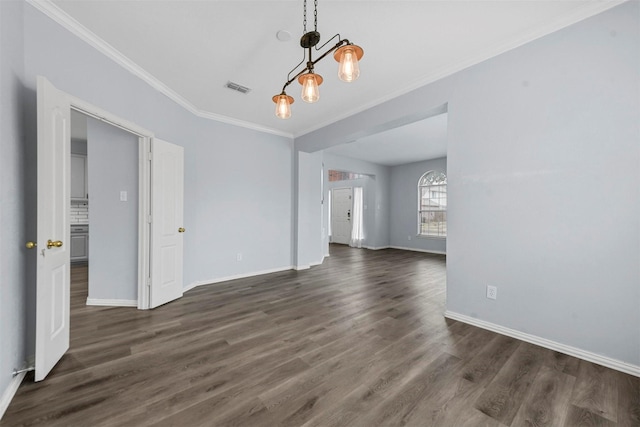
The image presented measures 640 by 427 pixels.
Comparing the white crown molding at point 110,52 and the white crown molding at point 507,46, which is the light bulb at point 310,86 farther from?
the white crown molding at point 110,52

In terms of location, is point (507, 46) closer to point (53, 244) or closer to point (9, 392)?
point (53, 244)

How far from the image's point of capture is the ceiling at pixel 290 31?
2062mm

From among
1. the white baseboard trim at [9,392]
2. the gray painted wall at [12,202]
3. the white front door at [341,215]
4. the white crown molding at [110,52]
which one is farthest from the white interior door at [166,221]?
the white front door at [341,215]

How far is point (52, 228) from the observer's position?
1.90 m

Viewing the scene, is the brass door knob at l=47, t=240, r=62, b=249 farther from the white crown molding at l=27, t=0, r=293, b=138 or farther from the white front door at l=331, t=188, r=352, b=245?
the white front door at l=331, t=188, r=352, b=245

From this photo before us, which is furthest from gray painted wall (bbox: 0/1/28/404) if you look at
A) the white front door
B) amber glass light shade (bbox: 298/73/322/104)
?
the white front door

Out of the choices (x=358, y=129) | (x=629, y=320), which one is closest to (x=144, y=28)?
(x=358, y=129)

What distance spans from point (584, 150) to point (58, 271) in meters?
4.28

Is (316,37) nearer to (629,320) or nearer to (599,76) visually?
(599,76)

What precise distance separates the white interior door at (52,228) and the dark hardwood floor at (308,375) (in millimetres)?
227

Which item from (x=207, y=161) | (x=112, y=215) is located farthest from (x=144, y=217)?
(x=207, y=161)

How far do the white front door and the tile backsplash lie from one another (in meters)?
7.11

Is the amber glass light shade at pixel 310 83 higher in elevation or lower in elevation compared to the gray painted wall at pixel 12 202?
higher

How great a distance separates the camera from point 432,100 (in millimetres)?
3068
